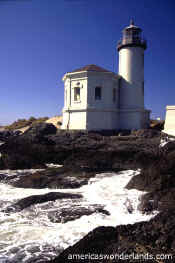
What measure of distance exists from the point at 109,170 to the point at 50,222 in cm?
561

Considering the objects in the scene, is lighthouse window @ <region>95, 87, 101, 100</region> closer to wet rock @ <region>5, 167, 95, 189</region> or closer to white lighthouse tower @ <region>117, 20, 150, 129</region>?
white lighthouse tower @ <region>117, 20, 150, 129</region>

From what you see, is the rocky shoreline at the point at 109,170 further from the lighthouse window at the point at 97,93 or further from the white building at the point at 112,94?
the lighthouse window at the point at 97,93

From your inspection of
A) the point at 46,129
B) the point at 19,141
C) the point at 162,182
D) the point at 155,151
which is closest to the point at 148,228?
the point at 162,182

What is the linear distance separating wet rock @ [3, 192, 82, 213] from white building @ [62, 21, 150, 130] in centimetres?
988

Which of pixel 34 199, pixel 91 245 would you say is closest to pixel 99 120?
pixel 34 199

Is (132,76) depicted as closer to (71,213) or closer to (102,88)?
(102,88)

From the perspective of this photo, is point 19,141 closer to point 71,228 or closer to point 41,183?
point 41,183

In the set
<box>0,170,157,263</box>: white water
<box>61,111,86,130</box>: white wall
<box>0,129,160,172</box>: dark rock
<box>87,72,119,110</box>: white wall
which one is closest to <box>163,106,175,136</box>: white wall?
<box>0,129,160,172</box>: dark rock

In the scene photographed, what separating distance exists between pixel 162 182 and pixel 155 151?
4.63m

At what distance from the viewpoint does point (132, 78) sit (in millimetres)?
16875

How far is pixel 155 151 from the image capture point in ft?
33.7

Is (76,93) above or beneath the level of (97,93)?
above

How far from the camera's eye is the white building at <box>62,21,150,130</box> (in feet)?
52.2

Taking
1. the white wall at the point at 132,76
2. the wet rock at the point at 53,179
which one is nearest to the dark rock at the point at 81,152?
the wet rock at the point at 53,179
